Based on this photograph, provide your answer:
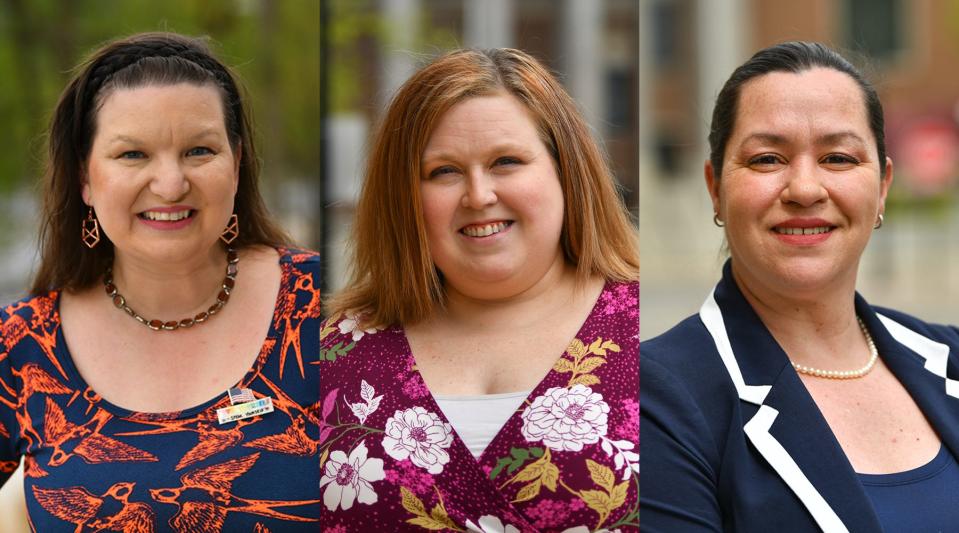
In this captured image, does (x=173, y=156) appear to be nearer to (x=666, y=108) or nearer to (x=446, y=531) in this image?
(x=446, y=531)

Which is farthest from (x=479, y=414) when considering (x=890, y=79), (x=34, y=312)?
(x=890, y=79)

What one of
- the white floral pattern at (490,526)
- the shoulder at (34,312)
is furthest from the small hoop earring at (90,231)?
the white floral pattern at (490,526)

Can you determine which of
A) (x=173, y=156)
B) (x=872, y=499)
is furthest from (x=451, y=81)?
(x=872, y=499)

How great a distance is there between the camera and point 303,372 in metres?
2.52

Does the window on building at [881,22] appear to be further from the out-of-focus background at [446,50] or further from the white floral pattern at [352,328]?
the white floral pattern at [352,328]

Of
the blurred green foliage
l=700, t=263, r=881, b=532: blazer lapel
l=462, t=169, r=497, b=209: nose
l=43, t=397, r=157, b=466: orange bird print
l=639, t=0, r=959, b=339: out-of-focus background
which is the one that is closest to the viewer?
l=462, t=169, r=497, b=209: nose

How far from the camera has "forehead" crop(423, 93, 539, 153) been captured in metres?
2.05

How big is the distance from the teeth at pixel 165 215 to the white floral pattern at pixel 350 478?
646 mm

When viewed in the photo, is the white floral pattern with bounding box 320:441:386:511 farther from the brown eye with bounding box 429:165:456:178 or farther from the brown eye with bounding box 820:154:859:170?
the brown eye with bounding box 820:154:859:170

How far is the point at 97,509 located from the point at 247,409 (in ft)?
1.30

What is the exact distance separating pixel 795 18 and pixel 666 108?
3.81m

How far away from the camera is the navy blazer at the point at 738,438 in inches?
89.0

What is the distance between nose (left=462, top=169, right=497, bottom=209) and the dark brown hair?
72 centimetres

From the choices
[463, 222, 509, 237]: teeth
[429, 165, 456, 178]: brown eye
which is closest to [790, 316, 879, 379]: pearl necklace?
[463, 222, 509, 237]: teeth
